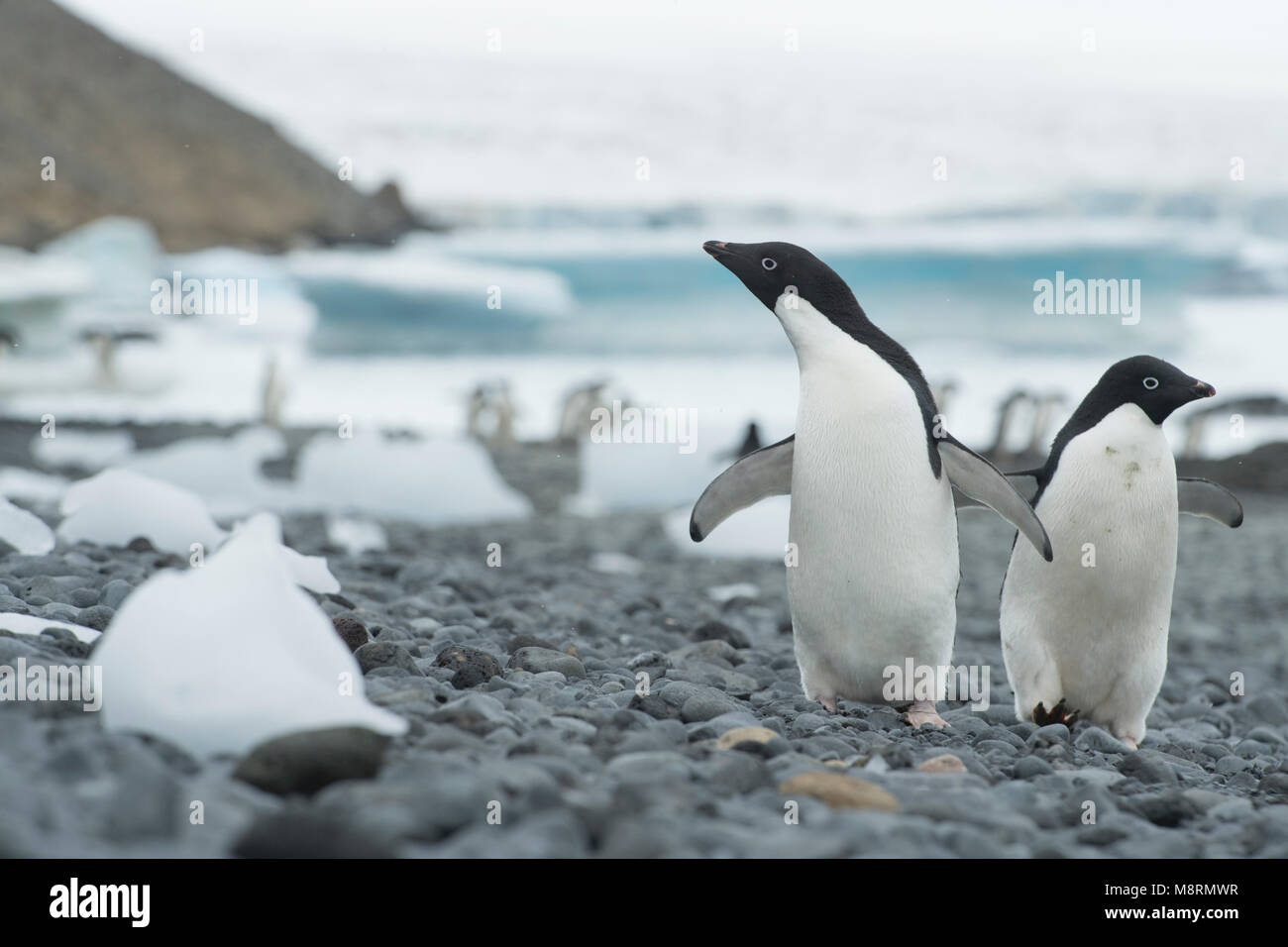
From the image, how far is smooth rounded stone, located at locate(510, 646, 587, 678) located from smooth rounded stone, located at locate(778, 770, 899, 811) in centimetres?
106

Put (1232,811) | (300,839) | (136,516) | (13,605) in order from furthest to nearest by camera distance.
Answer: (136,516), (13,605), (1232,811), (300,839)

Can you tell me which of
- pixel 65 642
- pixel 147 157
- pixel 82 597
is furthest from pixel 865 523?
pixel 147 157

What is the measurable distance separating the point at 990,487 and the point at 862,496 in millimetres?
310

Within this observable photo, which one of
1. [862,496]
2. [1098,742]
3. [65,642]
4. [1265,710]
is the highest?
[862,496]

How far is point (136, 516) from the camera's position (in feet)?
15.1

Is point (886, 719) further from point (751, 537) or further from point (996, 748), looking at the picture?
point (751, 537)

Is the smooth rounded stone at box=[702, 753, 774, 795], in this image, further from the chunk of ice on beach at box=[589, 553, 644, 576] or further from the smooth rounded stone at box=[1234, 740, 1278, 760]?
the chunk of ice on beach at box=[589, 553, 644, 576]

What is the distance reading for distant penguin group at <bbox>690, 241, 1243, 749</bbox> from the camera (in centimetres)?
323

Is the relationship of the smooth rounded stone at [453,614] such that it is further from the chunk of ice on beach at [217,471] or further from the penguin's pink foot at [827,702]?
the chunk of ice on beach at [217,471]

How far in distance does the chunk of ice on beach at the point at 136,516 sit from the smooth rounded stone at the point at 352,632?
1.60 m

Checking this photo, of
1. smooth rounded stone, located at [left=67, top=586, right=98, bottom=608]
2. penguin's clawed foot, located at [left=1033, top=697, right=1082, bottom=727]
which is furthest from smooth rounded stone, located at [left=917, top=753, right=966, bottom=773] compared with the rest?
smooth rounded stone, located at [left=67, top=586, right=98, bottom=608]

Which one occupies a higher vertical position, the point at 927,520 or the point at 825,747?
the point at 927,520

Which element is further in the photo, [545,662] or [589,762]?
[545,662]

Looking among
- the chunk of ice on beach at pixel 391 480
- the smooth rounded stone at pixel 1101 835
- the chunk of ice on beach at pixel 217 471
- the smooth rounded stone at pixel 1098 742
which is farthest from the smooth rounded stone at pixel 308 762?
the chunk of ice on beach at pixel 391 480
